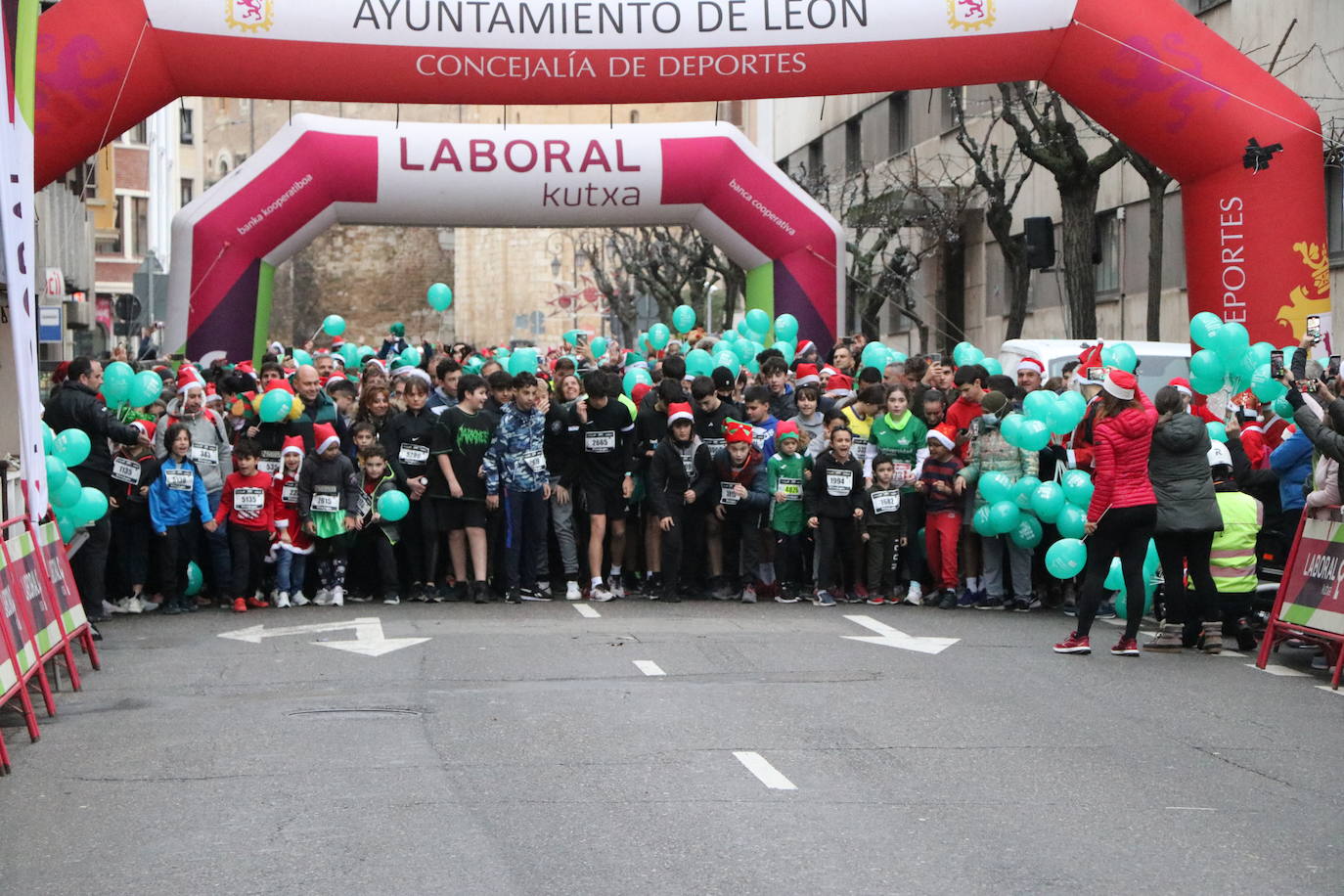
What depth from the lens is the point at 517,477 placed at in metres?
14.9

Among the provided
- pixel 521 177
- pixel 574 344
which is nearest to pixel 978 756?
pixel 521 177

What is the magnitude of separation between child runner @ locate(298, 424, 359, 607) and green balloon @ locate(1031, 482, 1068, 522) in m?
5.04

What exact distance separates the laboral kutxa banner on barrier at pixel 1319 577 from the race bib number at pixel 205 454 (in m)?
7.74

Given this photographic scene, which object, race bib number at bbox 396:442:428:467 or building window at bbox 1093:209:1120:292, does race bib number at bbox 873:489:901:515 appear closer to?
race bib number at bbox 396:442:428:467

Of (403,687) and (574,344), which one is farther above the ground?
(574,344)

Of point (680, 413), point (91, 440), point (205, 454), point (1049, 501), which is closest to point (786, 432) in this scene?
point (680, 413)

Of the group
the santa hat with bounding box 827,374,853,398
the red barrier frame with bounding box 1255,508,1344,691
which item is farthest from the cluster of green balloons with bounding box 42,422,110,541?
the red barrier frame with bounding box 1255,508,1344,691

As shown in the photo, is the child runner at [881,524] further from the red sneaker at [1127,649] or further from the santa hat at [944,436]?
the red sneaker at [1127,649]

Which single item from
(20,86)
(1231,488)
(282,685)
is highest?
(20,86)

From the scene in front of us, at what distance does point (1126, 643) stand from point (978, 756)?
379 centimetres

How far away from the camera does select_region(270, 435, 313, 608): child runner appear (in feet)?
47.4

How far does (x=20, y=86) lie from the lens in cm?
1100

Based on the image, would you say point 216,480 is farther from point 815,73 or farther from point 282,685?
point 815,73

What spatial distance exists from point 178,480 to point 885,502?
17.2 feet
